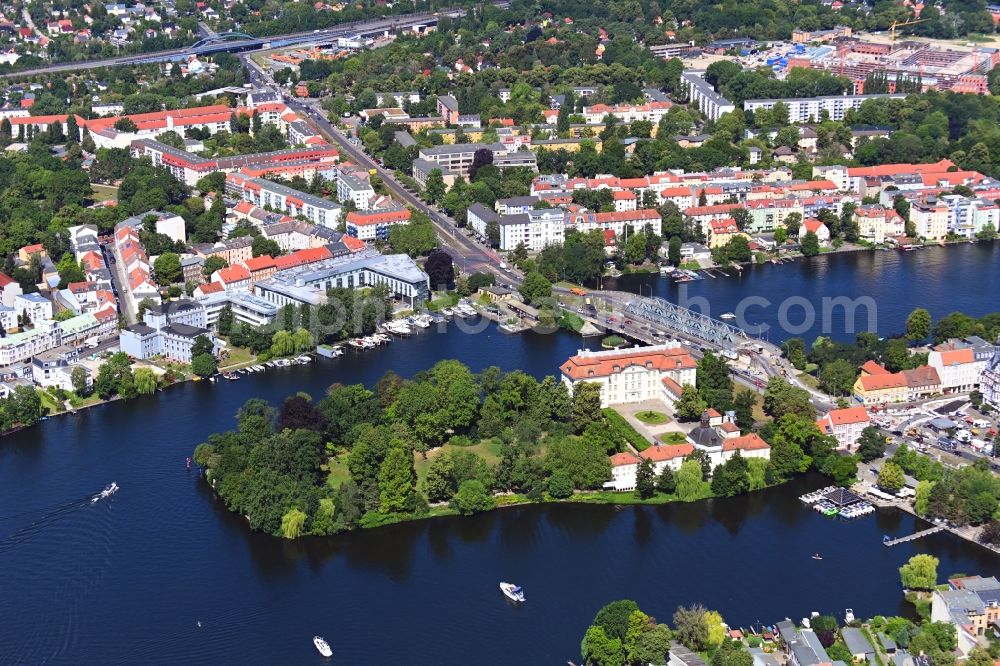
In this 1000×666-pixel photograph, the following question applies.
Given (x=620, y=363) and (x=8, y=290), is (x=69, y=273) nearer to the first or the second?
(x=8, y=290)

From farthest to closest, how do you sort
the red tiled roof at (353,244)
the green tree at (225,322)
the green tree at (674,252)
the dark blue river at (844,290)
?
1. the green tree at (674,252)
2. the red tiled roof at (353,244)
3. the dark blue river at (844,290)
4. the green tree at (225,322)

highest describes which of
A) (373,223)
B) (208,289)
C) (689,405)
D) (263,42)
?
(263,42)

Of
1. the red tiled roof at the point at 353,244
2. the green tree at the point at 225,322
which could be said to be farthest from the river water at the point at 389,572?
the red tiled roof at the point at 353,244

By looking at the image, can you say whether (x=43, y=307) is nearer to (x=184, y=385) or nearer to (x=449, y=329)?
(x=184, y=385)

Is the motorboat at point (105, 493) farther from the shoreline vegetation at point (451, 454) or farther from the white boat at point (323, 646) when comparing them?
the white boat at point (323, 646)

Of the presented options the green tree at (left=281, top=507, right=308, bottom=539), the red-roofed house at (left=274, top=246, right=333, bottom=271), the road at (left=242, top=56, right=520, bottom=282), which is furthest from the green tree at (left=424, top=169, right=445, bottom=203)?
the green tree at (left=281, top=507, right=308, bottom=539)

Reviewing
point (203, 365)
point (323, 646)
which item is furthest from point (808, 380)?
point (323, 646)
